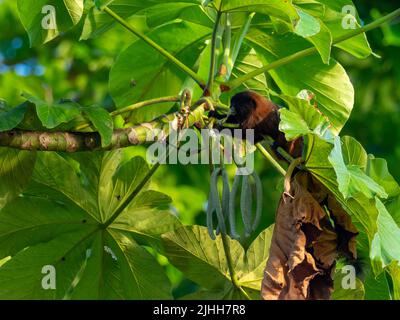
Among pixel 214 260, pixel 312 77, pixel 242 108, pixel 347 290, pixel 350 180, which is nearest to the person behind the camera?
pixel 350 180

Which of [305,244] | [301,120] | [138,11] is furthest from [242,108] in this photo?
[138,11]

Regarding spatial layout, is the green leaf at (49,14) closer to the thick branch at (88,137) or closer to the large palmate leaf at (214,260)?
the thick branch at (88,137)

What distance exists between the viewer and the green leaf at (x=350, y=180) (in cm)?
126

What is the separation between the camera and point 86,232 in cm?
180

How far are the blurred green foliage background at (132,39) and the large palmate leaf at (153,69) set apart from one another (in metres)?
1.52

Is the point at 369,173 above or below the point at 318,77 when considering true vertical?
below

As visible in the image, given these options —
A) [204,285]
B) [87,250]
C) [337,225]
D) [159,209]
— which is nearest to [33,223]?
[87,250]

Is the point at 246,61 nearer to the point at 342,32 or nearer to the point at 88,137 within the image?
the point at 342,32

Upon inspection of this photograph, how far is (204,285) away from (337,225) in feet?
1.27

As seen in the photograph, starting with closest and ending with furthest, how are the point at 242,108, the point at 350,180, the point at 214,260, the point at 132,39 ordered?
the point at 350,180
the point at 242,108
the point at 214,260
the point at 132,39

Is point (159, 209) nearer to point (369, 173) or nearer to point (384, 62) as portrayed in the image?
point (369, 173)

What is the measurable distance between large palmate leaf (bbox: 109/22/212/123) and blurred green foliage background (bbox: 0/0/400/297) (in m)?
1.52

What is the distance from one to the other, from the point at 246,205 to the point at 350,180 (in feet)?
0.71

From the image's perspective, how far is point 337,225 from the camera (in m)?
1.46
